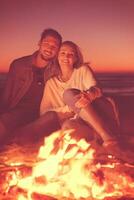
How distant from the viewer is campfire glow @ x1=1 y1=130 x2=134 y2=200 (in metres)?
3.51

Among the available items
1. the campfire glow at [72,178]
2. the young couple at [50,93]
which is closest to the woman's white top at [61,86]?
the young couple at [50,93]

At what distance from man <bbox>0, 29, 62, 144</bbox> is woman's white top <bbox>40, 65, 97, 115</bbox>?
12 centimetres

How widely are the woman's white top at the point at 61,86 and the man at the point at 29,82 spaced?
0.12 metres

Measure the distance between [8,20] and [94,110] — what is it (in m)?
1.77

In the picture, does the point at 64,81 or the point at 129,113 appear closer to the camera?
the point at 64,81

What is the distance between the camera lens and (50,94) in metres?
4.88

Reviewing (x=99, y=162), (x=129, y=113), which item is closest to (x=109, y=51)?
(x=129, y=113)

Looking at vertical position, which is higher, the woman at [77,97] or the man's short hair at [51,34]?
the man's short hair at [51,34]

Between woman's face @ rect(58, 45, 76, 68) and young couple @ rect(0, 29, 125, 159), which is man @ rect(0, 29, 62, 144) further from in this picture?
woman's face @ rect(58, 45, 76, 68)

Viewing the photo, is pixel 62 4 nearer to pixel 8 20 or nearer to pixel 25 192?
pixel 8 20

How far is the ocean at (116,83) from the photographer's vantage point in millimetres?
5109

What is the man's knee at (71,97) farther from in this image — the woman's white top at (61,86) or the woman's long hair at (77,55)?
the woman's long hair at (77,55)

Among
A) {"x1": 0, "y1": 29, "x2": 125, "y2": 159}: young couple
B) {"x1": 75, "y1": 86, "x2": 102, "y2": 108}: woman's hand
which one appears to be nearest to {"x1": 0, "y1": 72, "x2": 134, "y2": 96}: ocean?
{"x1": 0, "y1": 29, "x2": 125, "y2": 159}: young couple

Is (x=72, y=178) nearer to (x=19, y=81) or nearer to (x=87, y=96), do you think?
(x=87, y=96)
